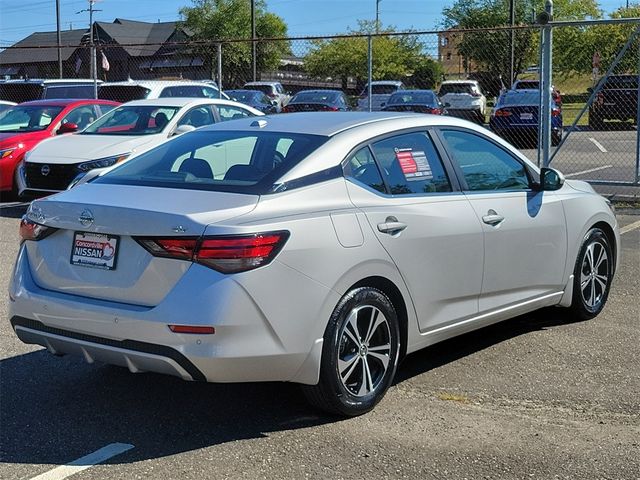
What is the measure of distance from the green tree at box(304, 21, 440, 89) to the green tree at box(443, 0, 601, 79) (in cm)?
308

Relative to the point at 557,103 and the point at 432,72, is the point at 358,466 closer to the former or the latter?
the point at 557,103

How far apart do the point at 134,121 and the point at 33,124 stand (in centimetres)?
256

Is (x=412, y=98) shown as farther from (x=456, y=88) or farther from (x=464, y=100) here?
(x=456, y=88)

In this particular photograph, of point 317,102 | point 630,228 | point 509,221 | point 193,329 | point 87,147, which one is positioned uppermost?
point 317,102

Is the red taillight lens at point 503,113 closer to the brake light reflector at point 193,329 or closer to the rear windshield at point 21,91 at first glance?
the rear windshield at point 21,91

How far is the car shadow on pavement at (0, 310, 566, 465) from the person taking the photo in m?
4.19

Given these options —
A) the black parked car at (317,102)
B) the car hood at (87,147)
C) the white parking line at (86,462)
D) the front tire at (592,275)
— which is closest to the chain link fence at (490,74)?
the black parked car at (317,102)

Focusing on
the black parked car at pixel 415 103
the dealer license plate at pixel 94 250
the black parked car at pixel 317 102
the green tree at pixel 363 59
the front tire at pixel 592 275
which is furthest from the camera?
the green tree at pixel 363 59

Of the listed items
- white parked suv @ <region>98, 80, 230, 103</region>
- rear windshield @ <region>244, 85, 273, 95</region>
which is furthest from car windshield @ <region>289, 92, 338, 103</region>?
white parked suv @ <region>98, 80, 230, 103</region>

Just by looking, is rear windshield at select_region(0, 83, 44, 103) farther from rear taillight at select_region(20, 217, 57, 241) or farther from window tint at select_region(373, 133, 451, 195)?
window tint at select_region(373, 133, 451, 195)

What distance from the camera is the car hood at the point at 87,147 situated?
11.2 meters

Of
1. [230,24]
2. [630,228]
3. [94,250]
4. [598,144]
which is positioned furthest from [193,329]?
[230,24]

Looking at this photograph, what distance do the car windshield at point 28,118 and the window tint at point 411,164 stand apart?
9.91 m

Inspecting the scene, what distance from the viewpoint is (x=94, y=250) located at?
13.9ft
